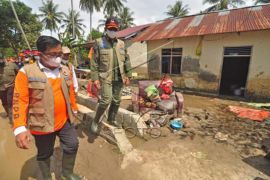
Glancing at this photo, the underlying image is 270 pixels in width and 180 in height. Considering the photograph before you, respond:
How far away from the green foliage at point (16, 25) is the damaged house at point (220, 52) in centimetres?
2041

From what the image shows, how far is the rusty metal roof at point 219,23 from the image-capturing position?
7112mm

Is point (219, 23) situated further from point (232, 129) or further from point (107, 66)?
point (107, 66)

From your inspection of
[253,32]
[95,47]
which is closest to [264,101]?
[253,32]

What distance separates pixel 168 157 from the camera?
113 inches

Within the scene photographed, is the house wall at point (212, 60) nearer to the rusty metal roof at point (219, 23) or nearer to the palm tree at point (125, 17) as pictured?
the rusty metal roof at point (219, 23)

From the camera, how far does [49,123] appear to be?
1808 mm

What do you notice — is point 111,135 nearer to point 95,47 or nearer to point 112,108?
point 112,108

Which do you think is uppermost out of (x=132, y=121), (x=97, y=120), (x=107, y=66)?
(x=107, y=66)

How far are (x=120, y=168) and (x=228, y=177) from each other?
5.00 feet

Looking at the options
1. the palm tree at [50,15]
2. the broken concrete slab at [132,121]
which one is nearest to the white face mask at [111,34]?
the broken concrete slab at [132,121]

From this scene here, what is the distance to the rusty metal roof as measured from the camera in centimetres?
711

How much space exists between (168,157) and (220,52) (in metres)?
6.99

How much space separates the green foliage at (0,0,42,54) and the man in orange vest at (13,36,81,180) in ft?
82.0

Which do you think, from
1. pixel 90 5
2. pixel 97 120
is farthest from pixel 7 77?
pixel 90 5
